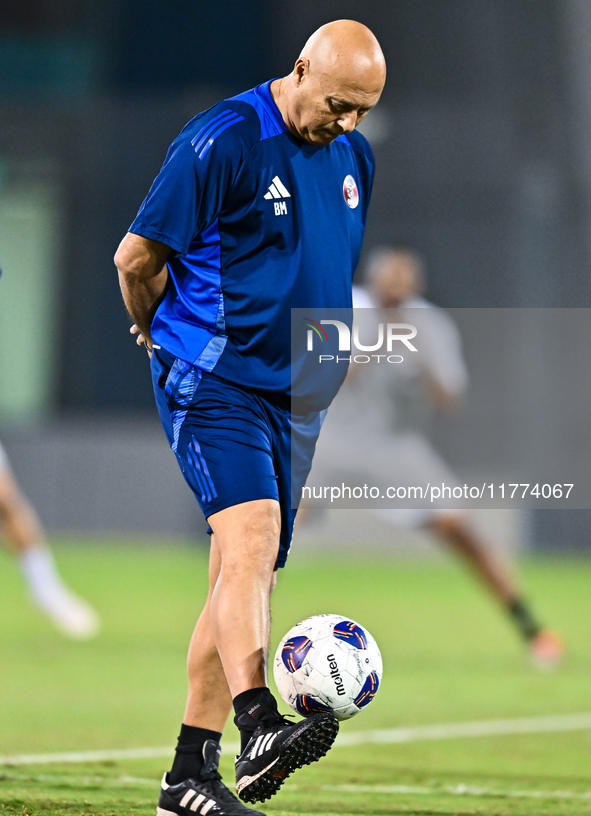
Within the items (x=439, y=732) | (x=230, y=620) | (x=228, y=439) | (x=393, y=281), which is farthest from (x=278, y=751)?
(x=393, y=281)

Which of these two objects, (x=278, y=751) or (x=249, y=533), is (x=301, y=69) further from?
(x=278, y=751)

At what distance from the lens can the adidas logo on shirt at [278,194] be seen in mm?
4059

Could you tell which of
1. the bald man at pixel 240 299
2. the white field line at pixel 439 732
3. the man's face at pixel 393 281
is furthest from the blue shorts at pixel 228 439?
the man's face at pixel 393 281

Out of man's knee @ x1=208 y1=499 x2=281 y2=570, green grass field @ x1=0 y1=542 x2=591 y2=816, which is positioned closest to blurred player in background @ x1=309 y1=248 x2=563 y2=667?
green grass field @ x1=0 y1=542 x2=591 y2=816

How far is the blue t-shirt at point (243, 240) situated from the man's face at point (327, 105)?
0.37 ft

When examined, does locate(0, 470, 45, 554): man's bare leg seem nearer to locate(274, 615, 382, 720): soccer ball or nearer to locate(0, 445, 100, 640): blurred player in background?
locate(0, 445, 100, 640): blurred player in background

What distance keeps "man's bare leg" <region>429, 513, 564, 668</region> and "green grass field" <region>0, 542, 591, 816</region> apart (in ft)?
0.61

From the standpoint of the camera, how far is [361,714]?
7203 mm

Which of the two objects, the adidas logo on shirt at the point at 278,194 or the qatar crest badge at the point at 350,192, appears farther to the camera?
the qatar crest badge at the point at 350,192

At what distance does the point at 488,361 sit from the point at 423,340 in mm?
8195

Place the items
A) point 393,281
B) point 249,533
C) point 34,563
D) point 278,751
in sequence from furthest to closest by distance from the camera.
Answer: point 34,563 < point 393,281 < point 249,533 < point 278,751

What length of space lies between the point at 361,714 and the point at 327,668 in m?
3.44

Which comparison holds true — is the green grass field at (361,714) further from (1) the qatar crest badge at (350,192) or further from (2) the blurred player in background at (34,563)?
(1) the qatar crest badge at (350,192)

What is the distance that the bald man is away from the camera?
12.8ft
